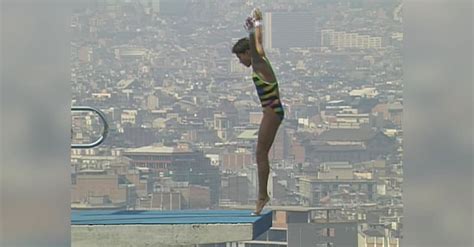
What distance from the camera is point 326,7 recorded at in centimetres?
272

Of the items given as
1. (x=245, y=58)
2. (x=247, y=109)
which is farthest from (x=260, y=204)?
(x=245, y=58)

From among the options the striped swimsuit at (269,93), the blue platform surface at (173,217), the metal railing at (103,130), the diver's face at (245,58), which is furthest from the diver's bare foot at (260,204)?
the metal railing at (103,130)

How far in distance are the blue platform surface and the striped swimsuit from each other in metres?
0.40

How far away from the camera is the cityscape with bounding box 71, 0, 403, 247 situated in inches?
106

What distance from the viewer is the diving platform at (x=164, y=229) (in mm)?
2818

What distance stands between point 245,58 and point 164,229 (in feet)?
2.19

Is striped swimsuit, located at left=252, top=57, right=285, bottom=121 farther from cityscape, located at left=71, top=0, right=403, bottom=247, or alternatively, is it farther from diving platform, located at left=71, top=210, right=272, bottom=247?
diving platform, located at left=71, top=210, right=272, bottom=247

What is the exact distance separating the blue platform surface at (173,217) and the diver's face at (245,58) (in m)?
0.54

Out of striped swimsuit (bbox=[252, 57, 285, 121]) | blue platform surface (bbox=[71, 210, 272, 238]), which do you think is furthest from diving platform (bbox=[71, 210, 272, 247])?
striped swimsuit (bbox=[252, 57, 285, 121])
